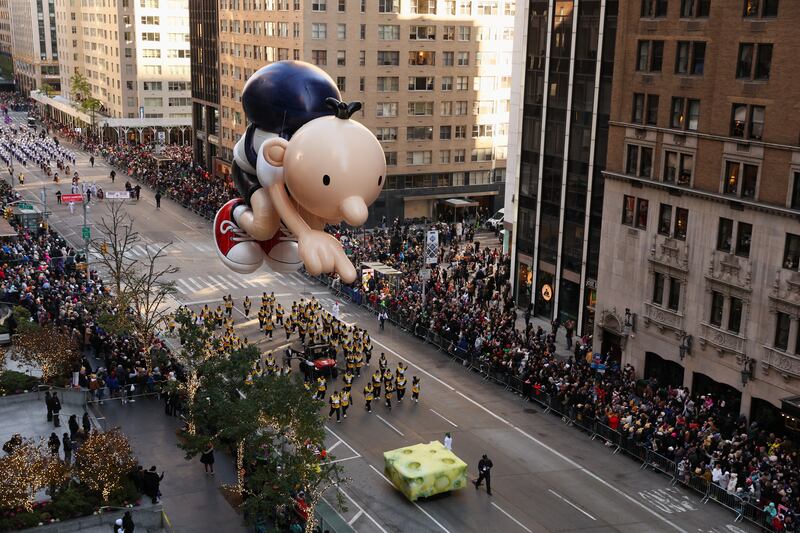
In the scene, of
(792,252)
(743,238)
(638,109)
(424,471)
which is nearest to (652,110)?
(638,109)

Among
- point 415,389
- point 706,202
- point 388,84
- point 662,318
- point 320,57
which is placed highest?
point 320,57

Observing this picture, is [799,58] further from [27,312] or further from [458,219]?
[458,219]

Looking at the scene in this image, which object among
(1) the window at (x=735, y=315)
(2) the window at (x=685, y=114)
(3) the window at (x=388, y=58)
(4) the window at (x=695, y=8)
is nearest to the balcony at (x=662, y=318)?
(1) the window at (x=735, y=315)

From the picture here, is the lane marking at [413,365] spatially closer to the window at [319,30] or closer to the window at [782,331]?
the window at [782,331]

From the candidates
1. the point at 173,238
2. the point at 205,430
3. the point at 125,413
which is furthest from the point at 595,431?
the point at 173,238

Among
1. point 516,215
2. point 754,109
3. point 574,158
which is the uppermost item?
point 754,109

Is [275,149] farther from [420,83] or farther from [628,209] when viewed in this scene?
[420,83]
